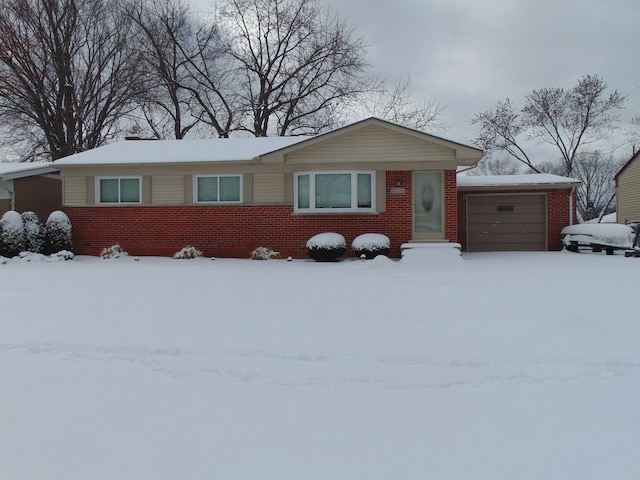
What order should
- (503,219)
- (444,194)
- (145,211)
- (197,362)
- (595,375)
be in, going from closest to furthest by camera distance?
(595,375) < (197,362) < (444,194) < (145,211) < (503,219)

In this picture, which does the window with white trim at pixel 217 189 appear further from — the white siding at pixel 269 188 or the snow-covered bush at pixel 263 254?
the snow-covered bush at pixel 263 254

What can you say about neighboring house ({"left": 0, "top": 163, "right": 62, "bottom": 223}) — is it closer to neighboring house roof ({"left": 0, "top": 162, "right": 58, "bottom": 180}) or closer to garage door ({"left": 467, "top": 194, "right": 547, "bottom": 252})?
neighboring house roof ({"left": 0, "top": 162, "right": 58, "bottom": 180})

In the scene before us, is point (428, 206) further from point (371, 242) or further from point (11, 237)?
point (11, 237)

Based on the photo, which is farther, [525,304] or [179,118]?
[179,118]

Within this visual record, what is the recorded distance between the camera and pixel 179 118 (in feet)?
95.4

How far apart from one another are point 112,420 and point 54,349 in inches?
77.5

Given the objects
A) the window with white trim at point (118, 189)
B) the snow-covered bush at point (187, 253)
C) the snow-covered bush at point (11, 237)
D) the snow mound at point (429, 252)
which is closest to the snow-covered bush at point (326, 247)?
the snow mound at point (429, 252)

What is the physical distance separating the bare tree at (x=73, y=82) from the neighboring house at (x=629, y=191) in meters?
27.6

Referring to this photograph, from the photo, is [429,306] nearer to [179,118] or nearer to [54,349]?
[54,349]

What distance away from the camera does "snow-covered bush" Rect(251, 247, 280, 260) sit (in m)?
13.6

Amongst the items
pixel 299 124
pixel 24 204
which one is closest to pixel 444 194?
pixel 24 204

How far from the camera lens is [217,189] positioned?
47.6 ft

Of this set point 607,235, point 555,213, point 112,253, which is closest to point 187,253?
point 112,253

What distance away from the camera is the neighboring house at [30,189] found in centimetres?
1652
